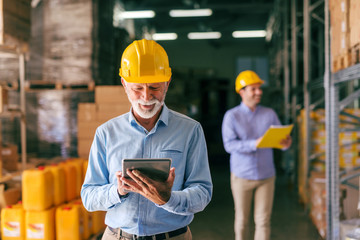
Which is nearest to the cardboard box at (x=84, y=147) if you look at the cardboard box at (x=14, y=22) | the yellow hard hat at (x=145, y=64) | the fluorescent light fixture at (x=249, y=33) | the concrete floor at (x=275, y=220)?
the cardboard box at (x=14, y=22)

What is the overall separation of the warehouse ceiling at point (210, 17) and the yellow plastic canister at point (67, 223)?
9496 millimetres

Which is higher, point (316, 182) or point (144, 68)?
point (144, 68)

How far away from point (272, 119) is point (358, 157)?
7.54 feet

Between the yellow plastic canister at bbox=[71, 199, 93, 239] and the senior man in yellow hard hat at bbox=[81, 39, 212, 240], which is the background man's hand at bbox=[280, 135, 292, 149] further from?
the yellow plastic canister at bbox=[71, 199, 93, 239]

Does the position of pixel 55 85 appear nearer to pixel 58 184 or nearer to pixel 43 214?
pixel 58 184

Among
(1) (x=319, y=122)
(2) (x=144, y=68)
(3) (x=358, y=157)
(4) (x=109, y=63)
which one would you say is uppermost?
(4) (x=109, y=63)

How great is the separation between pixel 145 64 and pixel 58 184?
290 centimetres

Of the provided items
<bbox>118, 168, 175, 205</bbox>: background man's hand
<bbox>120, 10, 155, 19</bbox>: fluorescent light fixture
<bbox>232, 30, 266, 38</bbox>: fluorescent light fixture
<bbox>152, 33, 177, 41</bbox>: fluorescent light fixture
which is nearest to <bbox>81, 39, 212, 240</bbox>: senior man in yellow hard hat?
<bbox>118, 168, 175, 205</bbox>: background man's hand

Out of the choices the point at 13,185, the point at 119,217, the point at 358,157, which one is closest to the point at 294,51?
the point at 358,157

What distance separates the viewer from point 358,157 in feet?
17.1

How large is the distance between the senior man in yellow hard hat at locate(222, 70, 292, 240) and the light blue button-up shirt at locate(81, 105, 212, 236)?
186 cm

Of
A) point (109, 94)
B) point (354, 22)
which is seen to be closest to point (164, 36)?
point (109, 94)

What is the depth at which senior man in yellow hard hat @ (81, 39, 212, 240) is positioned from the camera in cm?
171

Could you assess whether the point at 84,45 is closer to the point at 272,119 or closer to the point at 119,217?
the point at 272,119
